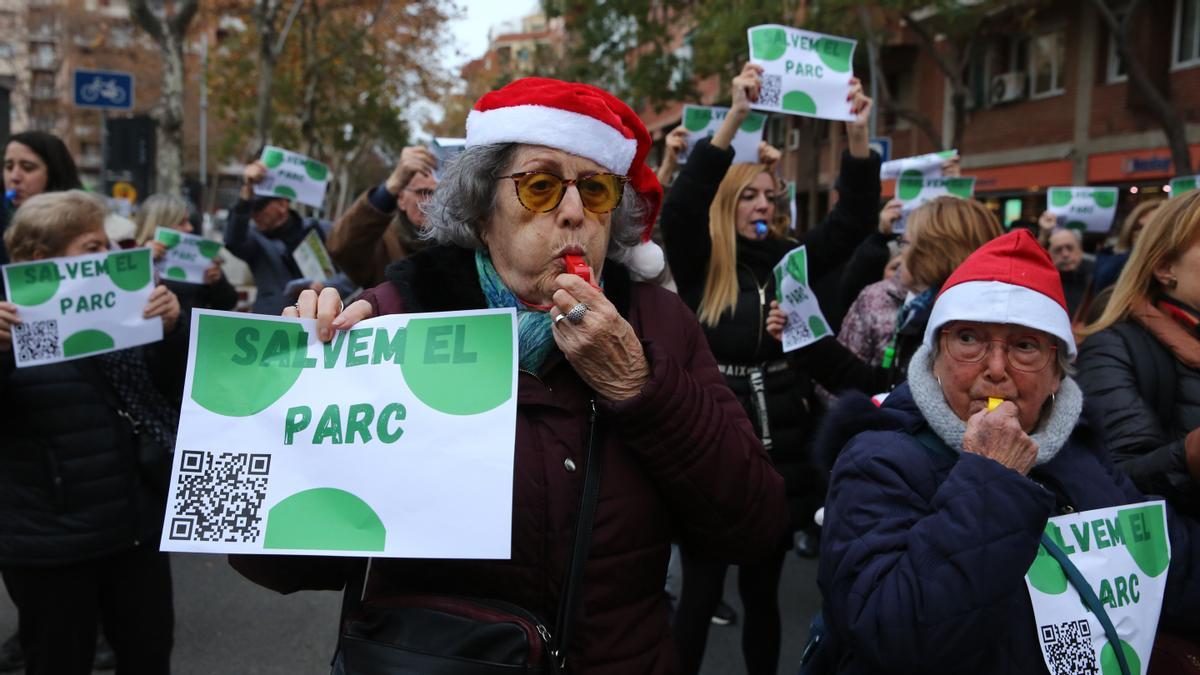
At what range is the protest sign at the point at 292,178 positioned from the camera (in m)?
5.88

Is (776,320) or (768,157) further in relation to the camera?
(768,157)

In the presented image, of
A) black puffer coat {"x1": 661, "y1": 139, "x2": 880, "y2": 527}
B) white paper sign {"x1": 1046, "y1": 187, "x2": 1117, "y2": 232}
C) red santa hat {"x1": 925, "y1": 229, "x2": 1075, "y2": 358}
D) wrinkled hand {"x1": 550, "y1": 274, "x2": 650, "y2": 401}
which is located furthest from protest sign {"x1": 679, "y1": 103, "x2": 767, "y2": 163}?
white paper sign {"x1": 1046, "y1": 187, "x2": 1117, "y2": 232}

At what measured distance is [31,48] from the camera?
40375mm

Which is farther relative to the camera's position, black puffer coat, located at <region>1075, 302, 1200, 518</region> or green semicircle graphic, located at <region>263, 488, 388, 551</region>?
black puffer coat, located at <region>1075, 302, 1200, 518</region>

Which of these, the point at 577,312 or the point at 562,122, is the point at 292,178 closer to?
the point at 562,122

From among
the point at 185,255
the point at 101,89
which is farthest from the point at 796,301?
the point at 101,89

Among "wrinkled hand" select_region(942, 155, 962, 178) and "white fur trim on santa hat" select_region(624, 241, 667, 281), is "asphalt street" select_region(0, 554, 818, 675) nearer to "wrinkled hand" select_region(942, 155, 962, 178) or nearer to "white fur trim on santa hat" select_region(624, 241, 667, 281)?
"wrinkled hand" select_region(942, 155, 962, 178)

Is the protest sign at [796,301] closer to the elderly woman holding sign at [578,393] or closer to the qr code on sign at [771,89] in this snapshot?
the qr code on sign at [771,89]

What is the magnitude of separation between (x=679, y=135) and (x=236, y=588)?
3.29 meters

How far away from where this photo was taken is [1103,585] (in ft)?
6.26

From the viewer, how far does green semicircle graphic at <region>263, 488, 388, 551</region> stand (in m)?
1.62

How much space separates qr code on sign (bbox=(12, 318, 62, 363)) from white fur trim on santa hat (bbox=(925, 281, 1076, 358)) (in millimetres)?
2461

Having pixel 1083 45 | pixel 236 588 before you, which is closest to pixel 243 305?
pixel 236 588

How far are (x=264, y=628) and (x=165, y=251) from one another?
7.25 feet
